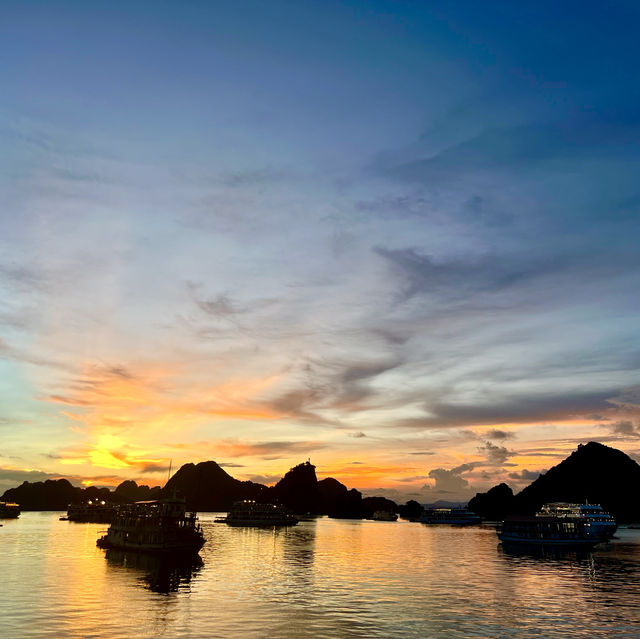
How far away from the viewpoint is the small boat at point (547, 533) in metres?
148

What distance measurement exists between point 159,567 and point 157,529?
Answer: 15612 millimetres

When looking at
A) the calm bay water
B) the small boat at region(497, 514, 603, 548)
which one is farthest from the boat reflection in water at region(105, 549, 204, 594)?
the small boat at region(497, 514, 603, 548)

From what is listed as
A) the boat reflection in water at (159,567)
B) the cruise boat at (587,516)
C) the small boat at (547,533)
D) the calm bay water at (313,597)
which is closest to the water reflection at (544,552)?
the small boat at (547,533)

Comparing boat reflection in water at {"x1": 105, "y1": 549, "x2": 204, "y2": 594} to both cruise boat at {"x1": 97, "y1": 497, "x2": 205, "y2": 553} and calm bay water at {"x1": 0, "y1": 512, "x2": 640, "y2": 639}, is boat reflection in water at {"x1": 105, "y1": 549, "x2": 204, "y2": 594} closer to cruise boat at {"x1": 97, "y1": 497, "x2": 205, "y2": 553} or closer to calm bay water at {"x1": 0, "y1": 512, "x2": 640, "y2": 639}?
calm bay water at {"x1": 0, "y1": 512, "x2": 640, "y2": 639}

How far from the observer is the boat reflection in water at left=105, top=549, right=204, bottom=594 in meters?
77.8

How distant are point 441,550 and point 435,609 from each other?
92993 millimetres

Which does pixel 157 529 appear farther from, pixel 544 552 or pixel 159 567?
pixel 544 552

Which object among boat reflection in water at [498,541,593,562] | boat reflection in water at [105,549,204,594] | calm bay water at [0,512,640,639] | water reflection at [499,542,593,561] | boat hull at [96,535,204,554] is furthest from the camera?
water reflection at [499,542,593,561]

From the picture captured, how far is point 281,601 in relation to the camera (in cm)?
6644

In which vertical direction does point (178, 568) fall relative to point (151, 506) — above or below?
below

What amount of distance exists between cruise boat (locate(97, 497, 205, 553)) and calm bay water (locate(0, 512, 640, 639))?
331 centimetres

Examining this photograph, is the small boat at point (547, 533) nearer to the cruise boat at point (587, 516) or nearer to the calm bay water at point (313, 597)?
the cruise boat at point (587, 516)

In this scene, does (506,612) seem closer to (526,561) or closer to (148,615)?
(148,615)

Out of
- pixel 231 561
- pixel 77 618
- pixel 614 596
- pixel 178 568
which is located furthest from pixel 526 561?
pixel 77 618
